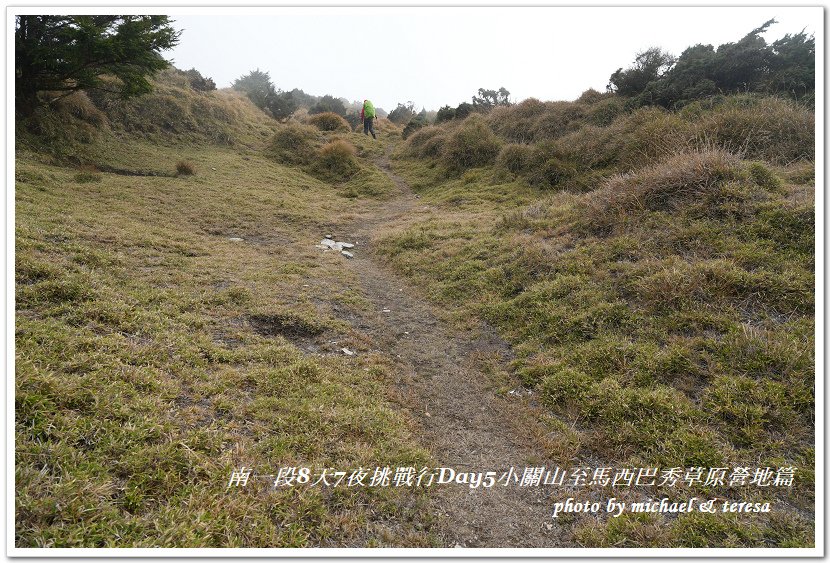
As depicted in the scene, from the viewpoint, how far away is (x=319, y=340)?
6.38m

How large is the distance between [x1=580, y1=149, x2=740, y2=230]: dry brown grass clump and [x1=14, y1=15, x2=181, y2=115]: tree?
16.2m

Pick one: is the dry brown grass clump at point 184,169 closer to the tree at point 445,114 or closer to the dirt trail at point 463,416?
the dirt trail at point 463,416

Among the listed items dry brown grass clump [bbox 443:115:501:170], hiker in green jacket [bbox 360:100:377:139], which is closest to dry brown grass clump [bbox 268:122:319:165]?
hiker in green jacket [bbox 360:100:377:139]

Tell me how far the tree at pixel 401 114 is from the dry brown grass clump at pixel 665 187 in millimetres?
38929

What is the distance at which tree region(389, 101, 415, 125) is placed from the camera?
45.3 metres

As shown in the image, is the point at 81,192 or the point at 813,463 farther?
the point at 81,192

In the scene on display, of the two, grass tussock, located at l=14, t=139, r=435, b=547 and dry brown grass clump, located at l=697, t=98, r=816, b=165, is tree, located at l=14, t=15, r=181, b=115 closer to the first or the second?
grass tussock, located at l=14, t=139, r=435, b=547

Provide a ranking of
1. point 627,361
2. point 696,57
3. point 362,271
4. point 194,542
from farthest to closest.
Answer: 1. point 696,57
2. point 362,271
3. point 627,361
4. point 194,542

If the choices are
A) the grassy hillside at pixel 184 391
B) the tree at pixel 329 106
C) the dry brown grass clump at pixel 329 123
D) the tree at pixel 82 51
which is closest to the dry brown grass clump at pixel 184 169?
the tree at pixel 82 51

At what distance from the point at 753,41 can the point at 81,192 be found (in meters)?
23.5

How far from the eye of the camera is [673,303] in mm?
6008

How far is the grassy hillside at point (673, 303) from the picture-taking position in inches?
153

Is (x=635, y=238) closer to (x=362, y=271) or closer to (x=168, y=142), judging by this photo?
(x=362, y=271)

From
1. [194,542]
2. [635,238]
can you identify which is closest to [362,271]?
[635,238]
